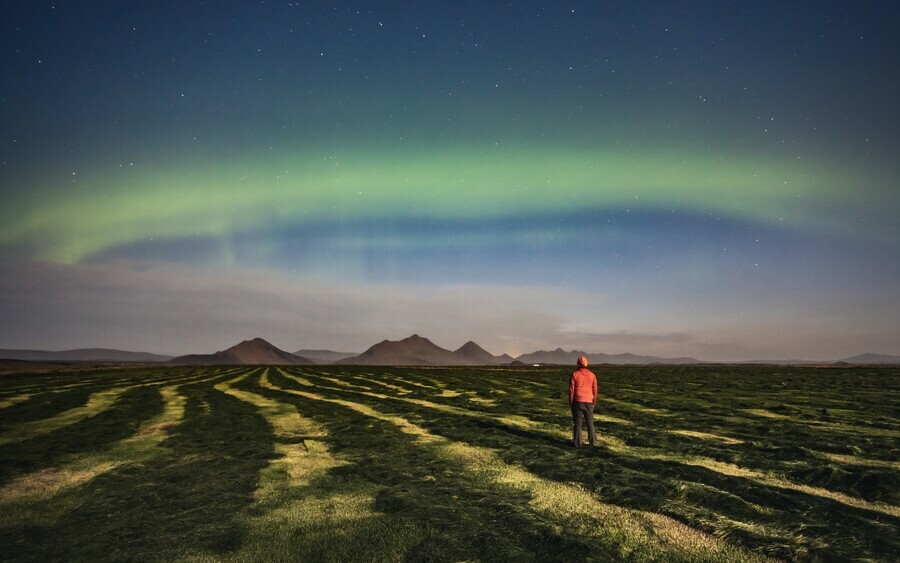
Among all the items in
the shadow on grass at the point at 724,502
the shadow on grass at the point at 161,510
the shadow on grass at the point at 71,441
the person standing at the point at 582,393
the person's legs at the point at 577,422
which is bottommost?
the shadow on grass at the point at 71,441

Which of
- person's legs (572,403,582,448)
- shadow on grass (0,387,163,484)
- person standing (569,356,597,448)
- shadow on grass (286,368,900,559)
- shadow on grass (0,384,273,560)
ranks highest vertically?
person standing (569,356,597,448)

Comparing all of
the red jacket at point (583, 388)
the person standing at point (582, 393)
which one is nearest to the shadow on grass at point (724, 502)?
the person standing at point (582, 393)

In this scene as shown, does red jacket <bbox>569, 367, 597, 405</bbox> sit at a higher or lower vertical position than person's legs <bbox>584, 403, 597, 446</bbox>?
higher

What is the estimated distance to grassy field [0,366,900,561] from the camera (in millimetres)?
8562

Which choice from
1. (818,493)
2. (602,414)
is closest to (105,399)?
(602,414)

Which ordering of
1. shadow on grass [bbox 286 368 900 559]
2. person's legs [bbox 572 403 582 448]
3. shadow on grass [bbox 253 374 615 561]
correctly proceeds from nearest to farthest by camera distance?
shadow on grass [bbox 253 374 615 561] < shadow on grass [bbox 286 368 900 559] < person's legs [bbox 572 403 582 448]

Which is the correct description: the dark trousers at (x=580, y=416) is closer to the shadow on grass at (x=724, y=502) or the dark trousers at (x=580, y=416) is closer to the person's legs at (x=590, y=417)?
the person's legs at (x=590, y=417)

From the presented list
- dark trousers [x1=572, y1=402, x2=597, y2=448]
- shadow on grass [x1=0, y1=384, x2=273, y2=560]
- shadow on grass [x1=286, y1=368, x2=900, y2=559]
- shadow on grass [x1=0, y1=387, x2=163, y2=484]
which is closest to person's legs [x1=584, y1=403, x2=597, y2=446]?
dark trousers [x1=572, y1=402, x2=597, y2=448]

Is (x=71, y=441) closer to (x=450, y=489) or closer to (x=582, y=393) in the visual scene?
(x=450, y=489)

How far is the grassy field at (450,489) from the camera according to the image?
8562 mm

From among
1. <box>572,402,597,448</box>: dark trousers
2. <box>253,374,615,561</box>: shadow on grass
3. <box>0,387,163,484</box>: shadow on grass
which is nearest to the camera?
<box>253,374,615,561</box>: shadow on grass

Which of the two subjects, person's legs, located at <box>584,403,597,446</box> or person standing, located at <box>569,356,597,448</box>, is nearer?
person standing, located at <box>569,356,597,448</box>

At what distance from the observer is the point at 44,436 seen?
20234mm

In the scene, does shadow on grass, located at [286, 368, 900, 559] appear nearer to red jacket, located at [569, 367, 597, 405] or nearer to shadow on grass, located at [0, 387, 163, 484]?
red jacket, located at [569, 367, 597, 405]
